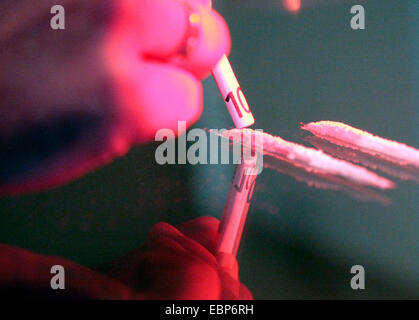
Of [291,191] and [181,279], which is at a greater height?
[291,191]

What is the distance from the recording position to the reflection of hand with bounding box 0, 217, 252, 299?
545mm

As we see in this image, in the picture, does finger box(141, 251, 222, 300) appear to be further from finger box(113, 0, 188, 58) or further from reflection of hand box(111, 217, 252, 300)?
finger box(113, 0, 188, 58)

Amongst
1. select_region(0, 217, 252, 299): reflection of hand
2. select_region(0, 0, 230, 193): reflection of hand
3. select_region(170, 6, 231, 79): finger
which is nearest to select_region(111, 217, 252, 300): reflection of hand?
select_region(0, 217, 252, 299): reflection of hand

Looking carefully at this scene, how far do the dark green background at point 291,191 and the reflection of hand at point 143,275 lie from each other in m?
0.02

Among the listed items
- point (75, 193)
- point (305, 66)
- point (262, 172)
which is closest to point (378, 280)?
point (262, 172)

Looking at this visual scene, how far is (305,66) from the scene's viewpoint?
0.74 m

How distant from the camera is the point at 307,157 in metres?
0.71

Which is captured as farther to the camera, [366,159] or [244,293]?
[366,159]

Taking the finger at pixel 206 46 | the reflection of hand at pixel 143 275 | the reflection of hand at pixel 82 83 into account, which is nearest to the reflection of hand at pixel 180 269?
the reflection of hand at pixel 143 275

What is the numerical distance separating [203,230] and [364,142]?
378 millimetres

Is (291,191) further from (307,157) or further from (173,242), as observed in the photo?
(173,242)

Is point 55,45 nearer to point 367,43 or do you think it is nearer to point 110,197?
point 110,197

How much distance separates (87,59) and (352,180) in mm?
511

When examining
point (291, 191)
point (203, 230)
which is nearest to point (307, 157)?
point (291, 191)
